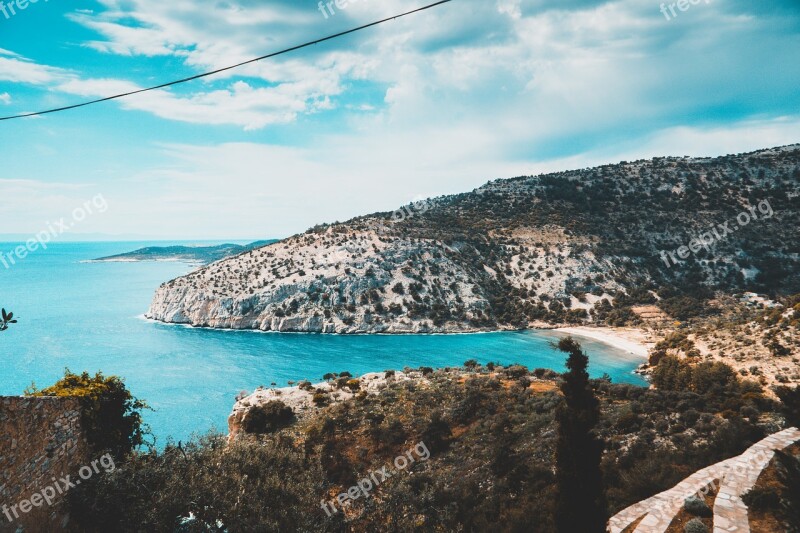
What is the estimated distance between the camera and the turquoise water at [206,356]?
43.3 m

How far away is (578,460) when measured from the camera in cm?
996

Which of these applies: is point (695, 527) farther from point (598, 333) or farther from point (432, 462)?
point (598, 333)

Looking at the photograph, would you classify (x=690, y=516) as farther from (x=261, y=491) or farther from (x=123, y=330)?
(x=123, y=330)

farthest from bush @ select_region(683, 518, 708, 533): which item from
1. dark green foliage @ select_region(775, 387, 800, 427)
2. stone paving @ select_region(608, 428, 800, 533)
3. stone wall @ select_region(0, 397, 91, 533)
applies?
stone wall @ select_region(0, 397, 91, 533)

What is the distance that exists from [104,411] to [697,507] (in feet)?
48.1

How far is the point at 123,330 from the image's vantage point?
240 feet

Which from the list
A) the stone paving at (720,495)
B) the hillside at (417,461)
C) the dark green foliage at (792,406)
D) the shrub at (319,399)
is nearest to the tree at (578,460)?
the stone paving at (720,495)

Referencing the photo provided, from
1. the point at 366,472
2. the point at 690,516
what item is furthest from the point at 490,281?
the point at 690,516

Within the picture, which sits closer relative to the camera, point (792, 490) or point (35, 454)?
point (792, 490)

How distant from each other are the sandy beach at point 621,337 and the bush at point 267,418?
4551 cm

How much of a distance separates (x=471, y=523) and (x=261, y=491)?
6.09m

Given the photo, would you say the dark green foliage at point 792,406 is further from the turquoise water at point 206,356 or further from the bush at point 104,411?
the turquoise water at point 206,356

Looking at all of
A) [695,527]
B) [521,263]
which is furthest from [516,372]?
[521,263]

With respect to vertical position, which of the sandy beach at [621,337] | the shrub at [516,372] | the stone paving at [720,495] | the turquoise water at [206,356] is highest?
the stone paving at [720,495]
